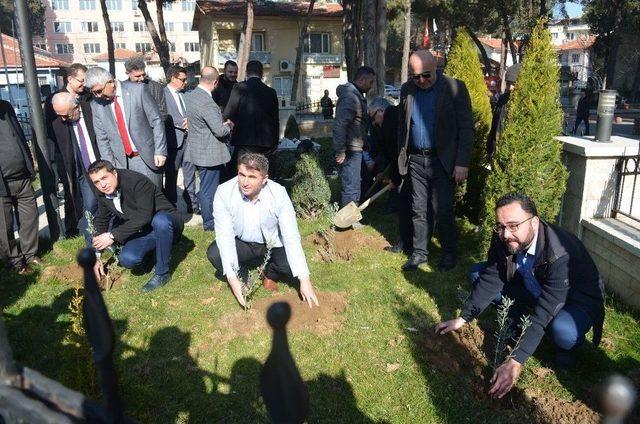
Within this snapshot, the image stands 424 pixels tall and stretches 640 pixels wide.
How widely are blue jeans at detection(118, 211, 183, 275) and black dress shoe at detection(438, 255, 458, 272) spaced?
249 centimetres

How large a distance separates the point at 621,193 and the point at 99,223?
15.0ft

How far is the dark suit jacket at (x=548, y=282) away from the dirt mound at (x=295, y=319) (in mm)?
1017

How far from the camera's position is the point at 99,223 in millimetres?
4699

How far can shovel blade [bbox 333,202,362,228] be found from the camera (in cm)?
599

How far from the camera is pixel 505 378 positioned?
2889 mm

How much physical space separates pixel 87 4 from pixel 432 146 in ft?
271

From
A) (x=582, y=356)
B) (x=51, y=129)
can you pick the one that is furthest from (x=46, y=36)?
(x=582, y=356)

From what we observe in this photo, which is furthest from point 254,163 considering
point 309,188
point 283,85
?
point 283,85

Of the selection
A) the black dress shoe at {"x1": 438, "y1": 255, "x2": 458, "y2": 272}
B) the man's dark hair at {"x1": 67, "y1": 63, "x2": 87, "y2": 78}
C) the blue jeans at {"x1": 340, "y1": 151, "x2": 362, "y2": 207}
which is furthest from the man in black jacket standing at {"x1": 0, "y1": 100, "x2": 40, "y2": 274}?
the black dress shoe at {"x1": 438, "y1": 255, "x2": 458, "y2": 272}

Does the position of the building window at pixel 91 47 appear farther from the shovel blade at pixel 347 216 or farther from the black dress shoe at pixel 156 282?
the black dress shoe at pixel 156 282

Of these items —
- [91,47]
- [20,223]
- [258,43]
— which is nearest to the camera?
[20,223]

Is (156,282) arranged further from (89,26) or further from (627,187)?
(89,26)

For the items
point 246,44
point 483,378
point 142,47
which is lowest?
point 483,378

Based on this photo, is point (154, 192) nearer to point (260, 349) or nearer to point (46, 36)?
point (260, 349)
